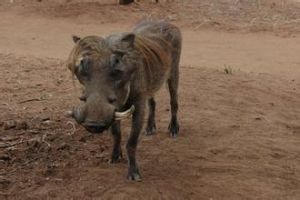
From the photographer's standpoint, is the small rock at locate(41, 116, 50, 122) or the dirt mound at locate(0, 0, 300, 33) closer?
the small rock at locate(41, 116, 50, 122)

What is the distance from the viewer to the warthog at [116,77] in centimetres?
402

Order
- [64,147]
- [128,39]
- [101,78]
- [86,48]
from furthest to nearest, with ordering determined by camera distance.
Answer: [64,147] → [128,39] → [86,48] → [101,78]

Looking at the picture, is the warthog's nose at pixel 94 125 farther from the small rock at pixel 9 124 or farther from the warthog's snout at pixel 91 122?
the small rock at pixel 9 124

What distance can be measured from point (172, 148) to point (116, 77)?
181cm

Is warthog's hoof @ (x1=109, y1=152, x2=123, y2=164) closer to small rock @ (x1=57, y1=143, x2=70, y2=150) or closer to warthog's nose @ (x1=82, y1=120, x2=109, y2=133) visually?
small rock @ (x1=57, y1=143, x2=70, y2=150)

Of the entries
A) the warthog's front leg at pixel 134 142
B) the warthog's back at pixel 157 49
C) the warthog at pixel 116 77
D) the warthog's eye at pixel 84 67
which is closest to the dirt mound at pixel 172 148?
the warthog's front leg at pixel 134 142

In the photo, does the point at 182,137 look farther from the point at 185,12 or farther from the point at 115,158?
the point at 185,12

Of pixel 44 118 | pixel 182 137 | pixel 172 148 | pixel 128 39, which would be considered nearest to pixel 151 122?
pixel 182 137

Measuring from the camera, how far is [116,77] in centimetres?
422

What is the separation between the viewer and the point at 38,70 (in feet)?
29.3

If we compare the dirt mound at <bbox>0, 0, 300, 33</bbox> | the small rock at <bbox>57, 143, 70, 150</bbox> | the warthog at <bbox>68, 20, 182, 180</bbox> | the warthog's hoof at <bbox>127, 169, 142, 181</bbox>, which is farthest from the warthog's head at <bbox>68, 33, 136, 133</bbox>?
the dirt mound at <bbox>0, 0, 300, 33</bbox>

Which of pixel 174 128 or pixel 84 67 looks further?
pixel 174 128

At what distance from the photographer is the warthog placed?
4.02m

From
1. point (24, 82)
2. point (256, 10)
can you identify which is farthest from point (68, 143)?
point (256, 10)
